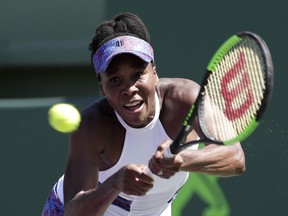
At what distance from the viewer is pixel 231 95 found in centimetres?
294

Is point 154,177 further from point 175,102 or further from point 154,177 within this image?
point 175,102

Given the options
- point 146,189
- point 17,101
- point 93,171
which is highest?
point 17,101

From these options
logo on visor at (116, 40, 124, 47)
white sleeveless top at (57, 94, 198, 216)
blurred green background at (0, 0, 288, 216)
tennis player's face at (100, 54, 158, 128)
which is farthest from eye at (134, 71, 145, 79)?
blurred green background at (0, 0, 288, 216)

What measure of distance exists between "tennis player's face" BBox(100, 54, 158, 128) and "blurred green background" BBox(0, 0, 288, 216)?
139 centimetres

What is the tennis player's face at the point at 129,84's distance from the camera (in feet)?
10.2

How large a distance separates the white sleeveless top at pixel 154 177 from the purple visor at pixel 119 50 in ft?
0.88

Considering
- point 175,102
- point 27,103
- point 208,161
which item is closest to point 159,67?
point 27,103

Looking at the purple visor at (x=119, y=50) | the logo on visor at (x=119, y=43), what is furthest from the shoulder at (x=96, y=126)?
the logo on visor at (x=119, y=43)

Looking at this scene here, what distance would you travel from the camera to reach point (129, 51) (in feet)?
10.2

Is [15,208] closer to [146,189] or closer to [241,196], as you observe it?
[241,196]

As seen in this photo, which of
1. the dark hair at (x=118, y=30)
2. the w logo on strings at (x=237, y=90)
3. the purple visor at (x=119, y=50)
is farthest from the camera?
the dark hair at (x=118, y=30)

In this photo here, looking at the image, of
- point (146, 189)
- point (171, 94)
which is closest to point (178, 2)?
point (171, 94)

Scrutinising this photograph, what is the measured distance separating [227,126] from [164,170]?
29 centimetres

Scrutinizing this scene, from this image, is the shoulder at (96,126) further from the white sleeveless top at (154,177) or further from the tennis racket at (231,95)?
the tennis racket at (231,95)
